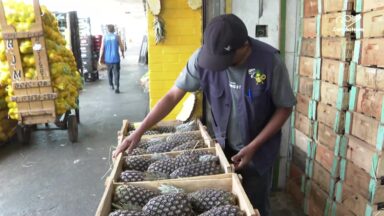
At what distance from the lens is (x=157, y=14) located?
394 cm

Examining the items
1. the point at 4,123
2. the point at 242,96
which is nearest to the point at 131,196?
the point at 242,96

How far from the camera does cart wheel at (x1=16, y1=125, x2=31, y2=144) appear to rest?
230 inches

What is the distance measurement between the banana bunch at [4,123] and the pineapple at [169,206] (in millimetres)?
5105

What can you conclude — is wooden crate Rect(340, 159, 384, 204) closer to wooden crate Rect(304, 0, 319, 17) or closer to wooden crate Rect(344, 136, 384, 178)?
wooden crate Rect(344, 136, 384, 178)

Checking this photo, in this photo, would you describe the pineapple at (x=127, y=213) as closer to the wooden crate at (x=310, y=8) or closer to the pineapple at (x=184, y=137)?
the pineapple at (x=184, y=137)

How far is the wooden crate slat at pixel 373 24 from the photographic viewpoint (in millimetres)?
2238

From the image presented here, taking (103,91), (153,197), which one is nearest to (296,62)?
(153,197)

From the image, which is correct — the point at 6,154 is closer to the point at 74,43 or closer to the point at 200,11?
the point at 74,43

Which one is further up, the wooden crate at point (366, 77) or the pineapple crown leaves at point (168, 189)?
the wooden crate at point (366, 77)

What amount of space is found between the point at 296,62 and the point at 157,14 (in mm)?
1684

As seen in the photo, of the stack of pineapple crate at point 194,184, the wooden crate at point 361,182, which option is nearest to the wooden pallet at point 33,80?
the stack of pineapple crate at point 194,184

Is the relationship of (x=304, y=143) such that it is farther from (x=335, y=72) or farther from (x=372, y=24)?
(x=372, y=24)

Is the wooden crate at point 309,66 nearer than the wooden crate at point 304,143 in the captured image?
Yes

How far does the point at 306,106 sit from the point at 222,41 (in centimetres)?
188
